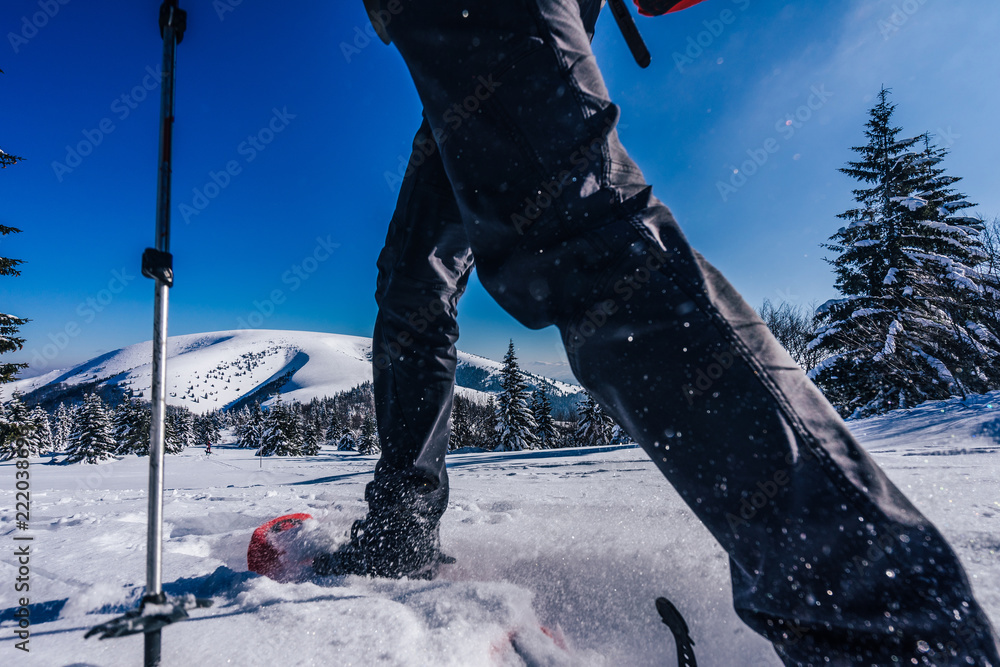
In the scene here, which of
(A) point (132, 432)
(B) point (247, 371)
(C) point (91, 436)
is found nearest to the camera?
(C) point (91, 436)

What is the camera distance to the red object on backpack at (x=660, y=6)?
0.96 m

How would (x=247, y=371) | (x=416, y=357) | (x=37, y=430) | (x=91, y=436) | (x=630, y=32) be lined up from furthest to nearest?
(x=247, y=371) < (x=91, y=436) < (x=37, y=430) < (x=416, y=357) < (x=630, y=32)

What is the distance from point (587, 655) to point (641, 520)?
632 millimetres

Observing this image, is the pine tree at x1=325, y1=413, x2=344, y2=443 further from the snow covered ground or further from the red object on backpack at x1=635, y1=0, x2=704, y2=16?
the red object on backpack at x1=635, y1=0, x2=704, y2=16

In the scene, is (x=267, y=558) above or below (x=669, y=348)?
below

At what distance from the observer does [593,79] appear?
595 mm

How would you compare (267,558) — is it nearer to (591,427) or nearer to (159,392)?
(159,392)

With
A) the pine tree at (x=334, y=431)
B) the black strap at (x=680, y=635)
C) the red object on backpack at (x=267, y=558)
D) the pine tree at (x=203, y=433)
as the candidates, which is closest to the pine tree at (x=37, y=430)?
the red object on backpack at (x=267, y=558)

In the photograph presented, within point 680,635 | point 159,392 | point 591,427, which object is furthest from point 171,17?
point 591,427

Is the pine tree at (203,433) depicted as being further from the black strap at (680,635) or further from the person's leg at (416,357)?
the black strap at (680,635)

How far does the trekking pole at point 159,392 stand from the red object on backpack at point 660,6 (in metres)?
0.99

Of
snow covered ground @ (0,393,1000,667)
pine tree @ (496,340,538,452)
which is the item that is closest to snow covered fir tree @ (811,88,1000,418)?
snow covered ground @ (0,393,1000,667)

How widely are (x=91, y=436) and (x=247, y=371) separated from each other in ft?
374

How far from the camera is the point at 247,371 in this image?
121 meters
